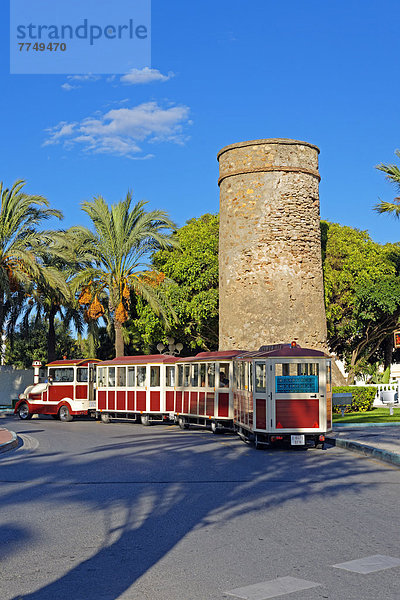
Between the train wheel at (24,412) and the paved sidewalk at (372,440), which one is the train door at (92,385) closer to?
the train wheel at (24,412)

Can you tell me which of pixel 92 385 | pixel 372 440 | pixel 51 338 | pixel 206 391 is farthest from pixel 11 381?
pixel 372 440

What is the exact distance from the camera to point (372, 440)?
18156 mm

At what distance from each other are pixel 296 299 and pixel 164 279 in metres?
7.67

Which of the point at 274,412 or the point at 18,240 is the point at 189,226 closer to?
the point at 18,240

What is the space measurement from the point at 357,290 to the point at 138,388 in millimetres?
17799

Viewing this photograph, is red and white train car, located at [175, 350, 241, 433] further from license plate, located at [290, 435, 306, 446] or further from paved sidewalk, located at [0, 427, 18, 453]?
paved sidewalk, located at [0, 427, 18, 453]

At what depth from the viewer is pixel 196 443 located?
62.7 ft

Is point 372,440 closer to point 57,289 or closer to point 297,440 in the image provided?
point 297,440

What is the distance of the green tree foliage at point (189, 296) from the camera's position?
3931cm

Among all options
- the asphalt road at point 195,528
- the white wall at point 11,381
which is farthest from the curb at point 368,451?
the white wall at point 11,381

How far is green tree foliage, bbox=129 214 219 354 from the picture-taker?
129 feet

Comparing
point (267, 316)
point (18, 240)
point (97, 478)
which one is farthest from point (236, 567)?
point (18, 240)

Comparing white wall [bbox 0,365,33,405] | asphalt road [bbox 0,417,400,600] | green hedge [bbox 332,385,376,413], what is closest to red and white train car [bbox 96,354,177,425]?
green hedge [bbox 332,385,376,413]

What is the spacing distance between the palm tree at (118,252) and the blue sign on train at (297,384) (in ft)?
57.3
